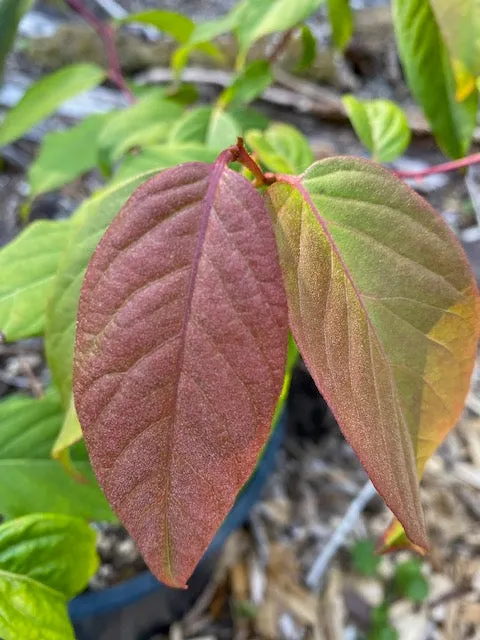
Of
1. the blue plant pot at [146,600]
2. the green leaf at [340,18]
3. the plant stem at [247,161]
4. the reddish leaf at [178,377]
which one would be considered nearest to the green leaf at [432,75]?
the green leaf at [340,18]

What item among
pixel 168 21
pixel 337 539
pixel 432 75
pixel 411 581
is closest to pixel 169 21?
pixel 168 21

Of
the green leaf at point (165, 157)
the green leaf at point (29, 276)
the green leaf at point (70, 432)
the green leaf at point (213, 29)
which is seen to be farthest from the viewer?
the green leaf at point (213, 29)

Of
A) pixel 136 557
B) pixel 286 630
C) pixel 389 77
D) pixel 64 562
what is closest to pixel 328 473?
pixel 286 630

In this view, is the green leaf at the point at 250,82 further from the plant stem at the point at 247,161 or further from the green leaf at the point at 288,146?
the plant stem at the point at 247,161

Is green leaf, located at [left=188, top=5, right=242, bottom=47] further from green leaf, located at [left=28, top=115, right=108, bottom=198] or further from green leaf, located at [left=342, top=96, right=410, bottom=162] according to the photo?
green leaf, located at [left=28, top=115, right=108, bottom=198]

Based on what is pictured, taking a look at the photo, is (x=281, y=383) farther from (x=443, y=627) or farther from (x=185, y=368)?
(x=443, y=627)
